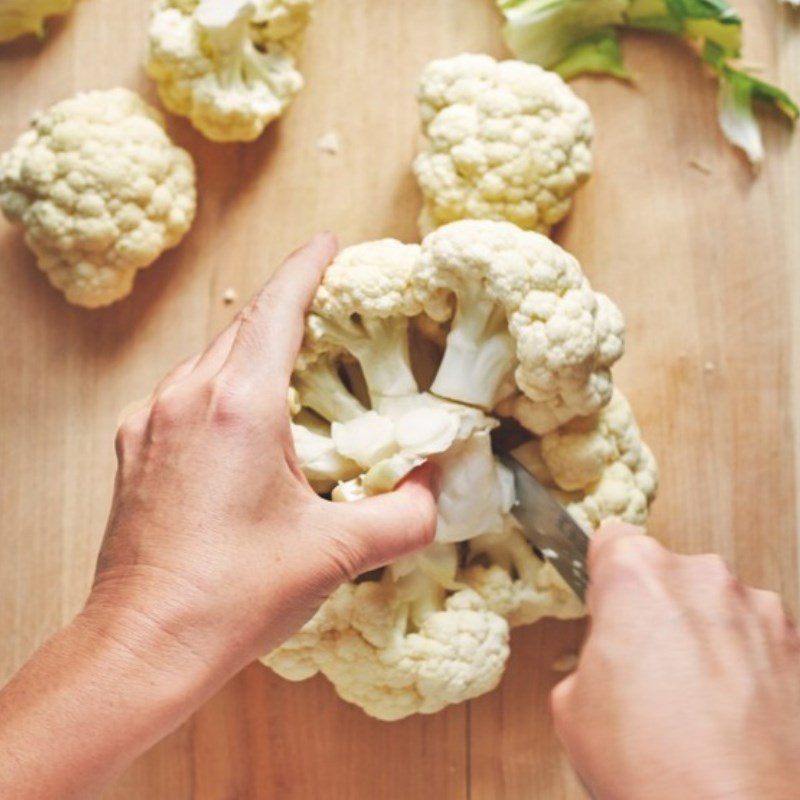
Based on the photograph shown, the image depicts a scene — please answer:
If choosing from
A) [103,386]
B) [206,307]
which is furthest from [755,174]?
[103,386]

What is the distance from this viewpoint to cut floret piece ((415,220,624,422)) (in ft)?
3.98

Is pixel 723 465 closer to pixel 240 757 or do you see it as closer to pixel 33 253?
pixel 240 757

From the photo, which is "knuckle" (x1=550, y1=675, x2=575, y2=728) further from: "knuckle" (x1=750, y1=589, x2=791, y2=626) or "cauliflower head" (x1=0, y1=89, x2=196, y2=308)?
"cauliflower head" (x1=0, y1=89, x2=196, y2=308)

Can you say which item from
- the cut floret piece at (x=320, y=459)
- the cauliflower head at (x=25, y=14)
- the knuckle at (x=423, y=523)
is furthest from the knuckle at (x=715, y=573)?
the cauliflower head at (x=25, y=14)

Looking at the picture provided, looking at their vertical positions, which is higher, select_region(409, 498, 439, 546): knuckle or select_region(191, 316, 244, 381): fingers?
select_region(191, 316, 244, 381): fingers


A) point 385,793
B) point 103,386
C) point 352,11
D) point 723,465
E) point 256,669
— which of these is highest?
point 352,11

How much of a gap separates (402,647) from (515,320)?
39cm

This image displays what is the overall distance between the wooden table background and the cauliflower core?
0.33 feet

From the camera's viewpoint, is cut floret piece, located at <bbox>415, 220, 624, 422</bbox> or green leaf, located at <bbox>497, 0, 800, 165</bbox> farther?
green leaf, located at <bbox>497, 0, 800, 165</bbox>

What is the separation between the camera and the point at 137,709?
1.09 metres

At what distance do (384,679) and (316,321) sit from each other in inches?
16.1

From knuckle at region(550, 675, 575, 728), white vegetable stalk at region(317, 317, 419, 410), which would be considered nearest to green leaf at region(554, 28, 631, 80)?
white vegetable stalk at region(317, 317, 419, 410)

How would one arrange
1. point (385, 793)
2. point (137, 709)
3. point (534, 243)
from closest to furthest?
1. point (137, 709)
2. point (534, 243)
3. point (385, 793)

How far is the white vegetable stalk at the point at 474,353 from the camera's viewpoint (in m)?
1.25
